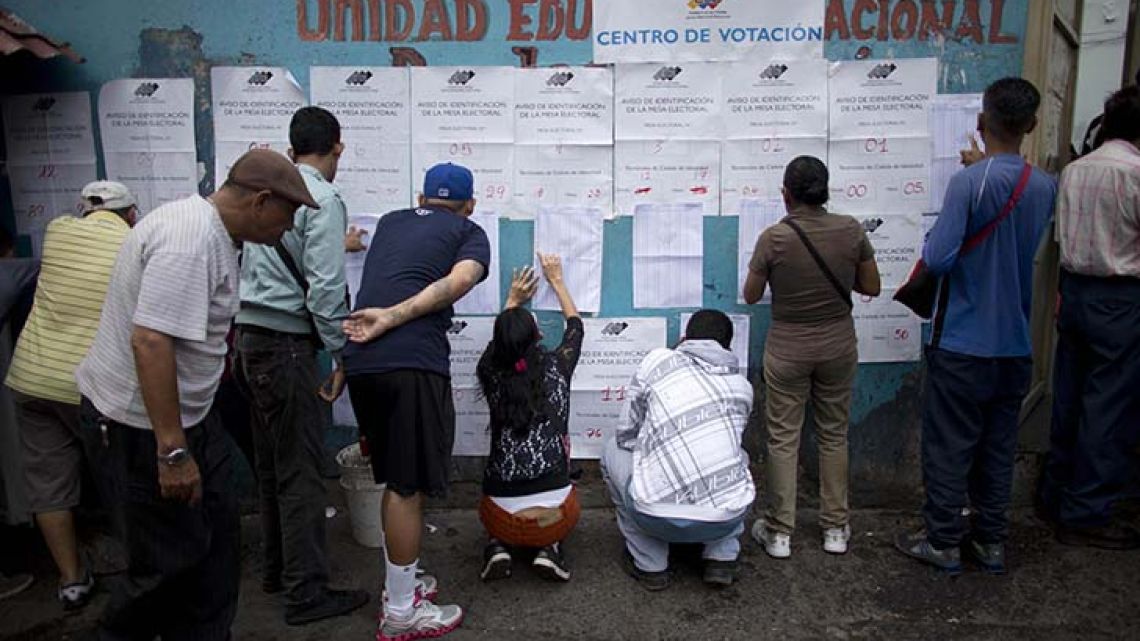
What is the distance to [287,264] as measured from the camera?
3566 millimetres

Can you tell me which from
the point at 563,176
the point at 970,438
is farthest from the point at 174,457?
the point at 970,438

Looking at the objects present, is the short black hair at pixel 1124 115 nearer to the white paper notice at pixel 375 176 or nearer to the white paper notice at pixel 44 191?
the white paper notice at pixel 375 176

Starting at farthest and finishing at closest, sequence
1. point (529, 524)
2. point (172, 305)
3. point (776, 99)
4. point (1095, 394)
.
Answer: point (776, 99) → point (1095, 394) → point (529, 524) → point (172, 305)

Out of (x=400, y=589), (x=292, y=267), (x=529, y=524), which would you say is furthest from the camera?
(x=529, y=524)

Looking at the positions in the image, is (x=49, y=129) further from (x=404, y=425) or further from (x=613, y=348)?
(x=613, y=348)

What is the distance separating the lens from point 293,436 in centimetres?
364

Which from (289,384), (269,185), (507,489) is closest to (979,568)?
(507,489)

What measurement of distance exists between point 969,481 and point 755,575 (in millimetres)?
1105

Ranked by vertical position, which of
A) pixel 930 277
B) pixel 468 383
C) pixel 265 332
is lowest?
pixel 468 383

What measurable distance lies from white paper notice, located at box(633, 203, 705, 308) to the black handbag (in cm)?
101

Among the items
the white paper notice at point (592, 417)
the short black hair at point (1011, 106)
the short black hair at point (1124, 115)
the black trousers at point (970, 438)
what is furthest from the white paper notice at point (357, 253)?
A: the short black hair at point (1124, 115)

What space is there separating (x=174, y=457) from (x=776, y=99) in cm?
324

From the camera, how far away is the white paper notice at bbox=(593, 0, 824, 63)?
428cm

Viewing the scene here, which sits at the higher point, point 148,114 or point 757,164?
point 148,114
